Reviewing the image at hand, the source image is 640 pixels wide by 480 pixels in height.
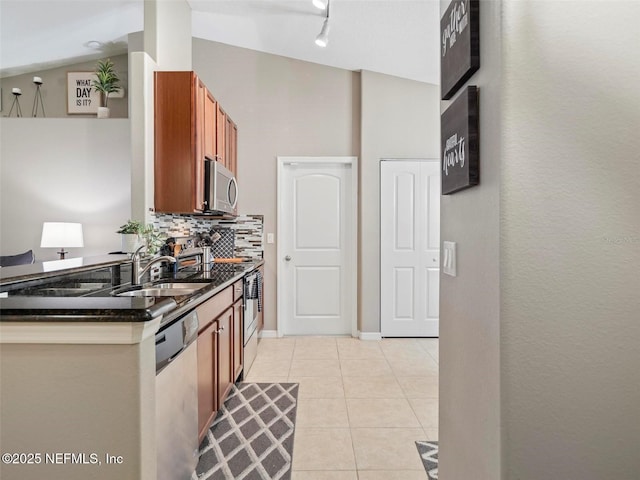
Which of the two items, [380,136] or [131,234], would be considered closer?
[131,234]

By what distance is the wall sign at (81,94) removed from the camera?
4566mm

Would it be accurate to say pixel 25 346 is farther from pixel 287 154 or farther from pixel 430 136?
pixel 430 136

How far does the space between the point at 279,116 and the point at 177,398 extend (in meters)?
3.59

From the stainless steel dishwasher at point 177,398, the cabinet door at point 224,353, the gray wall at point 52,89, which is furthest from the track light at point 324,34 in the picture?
the stainless steel dishwasher at point 177,398

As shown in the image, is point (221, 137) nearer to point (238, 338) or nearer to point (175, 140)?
point (175, 140)

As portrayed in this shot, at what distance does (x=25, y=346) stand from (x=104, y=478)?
0.44 m

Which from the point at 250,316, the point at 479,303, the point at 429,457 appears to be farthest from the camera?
the point at 250,316

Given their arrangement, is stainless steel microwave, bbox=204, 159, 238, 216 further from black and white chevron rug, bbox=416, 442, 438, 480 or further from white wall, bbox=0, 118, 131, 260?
black and white chevron rug, bbox=416, 442, 438, 480

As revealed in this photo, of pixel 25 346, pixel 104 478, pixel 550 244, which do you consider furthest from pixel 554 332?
pixel 25 346

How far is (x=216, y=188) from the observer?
3.21m

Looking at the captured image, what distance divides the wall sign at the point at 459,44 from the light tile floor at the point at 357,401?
6.02ft

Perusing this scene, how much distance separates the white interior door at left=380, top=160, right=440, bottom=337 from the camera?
443cm

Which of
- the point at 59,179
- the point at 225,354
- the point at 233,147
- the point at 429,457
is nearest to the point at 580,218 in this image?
the point at 429,457

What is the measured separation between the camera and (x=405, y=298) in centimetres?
447
